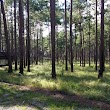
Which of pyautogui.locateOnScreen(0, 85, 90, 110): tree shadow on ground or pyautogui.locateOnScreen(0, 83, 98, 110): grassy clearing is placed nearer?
pyautogui.locateOnScreen(0, 83, 98, 110): grassy clearing

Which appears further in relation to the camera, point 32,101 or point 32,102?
point 32,101

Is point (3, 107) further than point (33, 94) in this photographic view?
No

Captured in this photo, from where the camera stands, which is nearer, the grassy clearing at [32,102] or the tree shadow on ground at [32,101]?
the grassy clearing at [32,102]

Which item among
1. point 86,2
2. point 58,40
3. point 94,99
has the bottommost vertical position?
point 94,99

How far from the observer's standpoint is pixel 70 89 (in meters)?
13.0

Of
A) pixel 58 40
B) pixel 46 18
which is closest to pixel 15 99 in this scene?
pixel 46 18

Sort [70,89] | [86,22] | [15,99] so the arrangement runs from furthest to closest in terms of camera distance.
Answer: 1. [86,22]
2. [70,89]
3. [15,99]

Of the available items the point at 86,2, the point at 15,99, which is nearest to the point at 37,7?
the point at 86,2

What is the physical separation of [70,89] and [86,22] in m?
32.5

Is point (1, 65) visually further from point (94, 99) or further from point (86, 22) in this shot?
point (94, 99)

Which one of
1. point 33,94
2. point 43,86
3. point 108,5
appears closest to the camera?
point 33,94

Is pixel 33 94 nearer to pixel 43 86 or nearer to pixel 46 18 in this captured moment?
pixel 43 86

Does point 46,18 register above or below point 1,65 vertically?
above

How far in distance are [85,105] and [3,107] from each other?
10.3ft
